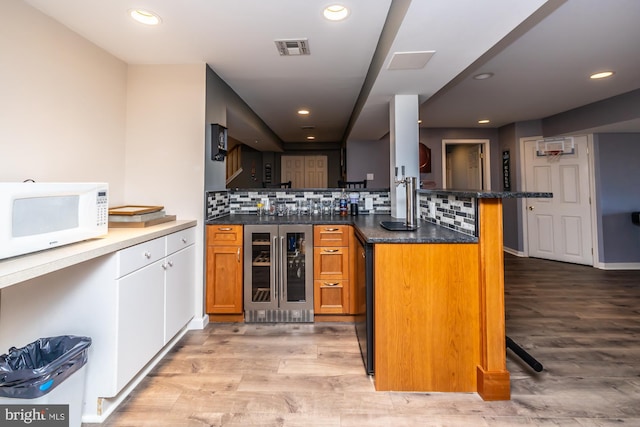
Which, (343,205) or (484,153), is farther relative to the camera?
(484,153)

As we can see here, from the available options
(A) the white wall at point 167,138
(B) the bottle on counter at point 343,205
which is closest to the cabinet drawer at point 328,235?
(B) the bottle on counter at point 343,205

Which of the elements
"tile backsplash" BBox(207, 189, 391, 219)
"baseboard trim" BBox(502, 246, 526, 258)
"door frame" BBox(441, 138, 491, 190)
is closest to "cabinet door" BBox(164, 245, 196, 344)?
"tile backsplash" BBox(207, 189, 391, 219)

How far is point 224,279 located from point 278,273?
0.49 m

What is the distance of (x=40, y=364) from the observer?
Result: 1335 millimetres

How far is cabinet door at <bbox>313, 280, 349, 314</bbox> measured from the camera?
101 inches

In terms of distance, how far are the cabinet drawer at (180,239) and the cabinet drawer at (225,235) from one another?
0.15 meters

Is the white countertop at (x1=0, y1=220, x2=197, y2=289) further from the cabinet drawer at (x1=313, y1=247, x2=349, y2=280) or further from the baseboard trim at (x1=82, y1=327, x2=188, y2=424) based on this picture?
the cabinet drawer at (x1=313, y1=247, x2=349, y2=280)

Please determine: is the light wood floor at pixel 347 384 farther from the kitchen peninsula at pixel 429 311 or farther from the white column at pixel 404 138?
the white column at pixel 404 138

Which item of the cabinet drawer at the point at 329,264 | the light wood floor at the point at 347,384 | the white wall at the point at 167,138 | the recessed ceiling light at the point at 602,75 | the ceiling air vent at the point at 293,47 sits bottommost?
the light wood floor at the point at 347,384

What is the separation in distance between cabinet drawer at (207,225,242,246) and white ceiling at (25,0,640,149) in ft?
4.90

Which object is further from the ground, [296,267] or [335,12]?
[335,12]

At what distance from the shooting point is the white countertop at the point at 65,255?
3.20ft

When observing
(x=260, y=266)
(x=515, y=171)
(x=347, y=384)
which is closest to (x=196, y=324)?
(x=260, y=266)

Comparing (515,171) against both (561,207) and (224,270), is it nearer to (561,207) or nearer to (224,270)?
(561,207)
